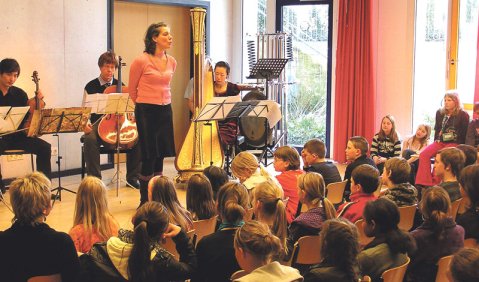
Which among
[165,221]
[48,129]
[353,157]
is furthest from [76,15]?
[165,221]

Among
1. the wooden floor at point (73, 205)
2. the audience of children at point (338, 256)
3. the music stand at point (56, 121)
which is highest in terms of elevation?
the music stand at point (56, 121)

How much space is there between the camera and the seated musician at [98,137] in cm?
670

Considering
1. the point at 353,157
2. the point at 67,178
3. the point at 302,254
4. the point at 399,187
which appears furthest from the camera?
the point at 67,178

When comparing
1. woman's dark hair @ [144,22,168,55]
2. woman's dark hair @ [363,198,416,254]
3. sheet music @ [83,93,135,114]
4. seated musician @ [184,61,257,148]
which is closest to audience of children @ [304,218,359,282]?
woman's dark hair @ [363,198,416,254]

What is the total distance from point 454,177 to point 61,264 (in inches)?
116

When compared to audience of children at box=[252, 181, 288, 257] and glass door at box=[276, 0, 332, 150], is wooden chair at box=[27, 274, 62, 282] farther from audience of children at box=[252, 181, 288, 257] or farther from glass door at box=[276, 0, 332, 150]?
glass door at box=[276, 0, 332, 150]

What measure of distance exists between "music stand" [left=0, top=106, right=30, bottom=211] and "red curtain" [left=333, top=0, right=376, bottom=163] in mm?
4507

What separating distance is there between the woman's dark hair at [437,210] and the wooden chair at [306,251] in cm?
57

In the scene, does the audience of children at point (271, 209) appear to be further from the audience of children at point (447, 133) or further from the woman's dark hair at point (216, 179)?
the audience of children at point (447, 133)

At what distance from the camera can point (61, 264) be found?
2814 mm

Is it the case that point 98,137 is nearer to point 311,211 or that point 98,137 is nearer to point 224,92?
point 224,92

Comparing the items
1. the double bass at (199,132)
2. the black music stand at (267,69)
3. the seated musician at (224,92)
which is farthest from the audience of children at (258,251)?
the black music stand at (267,69)

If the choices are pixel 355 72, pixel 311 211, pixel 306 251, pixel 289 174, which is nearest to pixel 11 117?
pixel 289 174

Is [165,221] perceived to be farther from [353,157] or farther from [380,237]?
[353,157]
